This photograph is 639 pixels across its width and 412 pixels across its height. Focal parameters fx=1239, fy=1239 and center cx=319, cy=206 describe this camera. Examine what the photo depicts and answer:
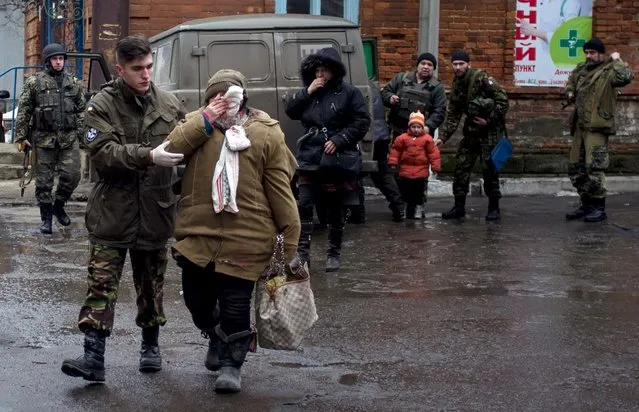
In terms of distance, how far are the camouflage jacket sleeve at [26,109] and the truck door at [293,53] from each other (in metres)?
2.35

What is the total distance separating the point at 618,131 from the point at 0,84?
53.9 feet

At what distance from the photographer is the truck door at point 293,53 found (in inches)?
478

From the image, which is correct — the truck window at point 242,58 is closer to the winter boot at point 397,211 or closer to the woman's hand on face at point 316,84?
the winter boot at point 397,211

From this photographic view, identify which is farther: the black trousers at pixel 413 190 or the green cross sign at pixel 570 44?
the green cross sign at pixel 570 44

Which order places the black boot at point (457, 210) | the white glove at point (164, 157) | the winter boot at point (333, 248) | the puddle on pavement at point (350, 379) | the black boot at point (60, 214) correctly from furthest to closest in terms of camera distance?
the black boot at point (457, 210), the black boot at point (60, 214), the winter boot at point (333, 248), the puddle on pavement at point (350, 379), the white glove at point (164, 157)

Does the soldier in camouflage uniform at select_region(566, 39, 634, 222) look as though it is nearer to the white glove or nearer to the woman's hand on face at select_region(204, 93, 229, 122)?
the woman's hand on face at select_region(204, 93, 229, 122)

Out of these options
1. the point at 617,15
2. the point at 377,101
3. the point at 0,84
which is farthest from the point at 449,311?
the point at 0,84

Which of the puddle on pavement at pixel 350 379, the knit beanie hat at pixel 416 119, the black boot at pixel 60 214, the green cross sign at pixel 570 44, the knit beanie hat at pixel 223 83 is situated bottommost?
the puddle on pavement at pixel 350 379

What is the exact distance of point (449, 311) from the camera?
26.2 feet

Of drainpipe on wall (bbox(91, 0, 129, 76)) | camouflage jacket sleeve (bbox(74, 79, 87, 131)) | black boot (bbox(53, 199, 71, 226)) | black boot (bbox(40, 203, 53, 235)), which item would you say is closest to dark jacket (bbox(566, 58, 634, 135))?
camouflage jacket sleeve (bbox(74, 79, 87, 131))

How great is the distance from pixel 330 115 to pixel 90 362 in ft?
12.8

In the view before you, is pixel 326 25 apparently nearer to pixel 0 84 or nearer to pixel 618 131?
pixel 618 131

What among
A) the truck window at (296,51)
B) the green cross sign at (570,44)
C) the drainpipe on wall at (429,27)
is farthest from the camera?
the green cross sign at (570,44)

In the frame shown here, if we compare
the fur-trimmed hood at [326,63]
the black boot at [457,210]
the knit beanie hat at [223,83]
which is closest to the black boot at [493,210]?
the black boot at [457,210]
